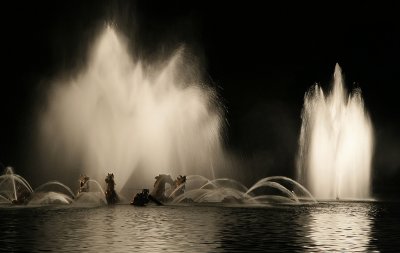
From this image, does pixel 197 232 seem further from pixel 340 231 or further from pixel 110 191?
pixel 110 191

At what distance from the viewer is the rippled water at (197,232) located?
21.1 metres

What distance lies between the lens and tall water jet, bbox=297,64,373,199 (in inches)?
2522

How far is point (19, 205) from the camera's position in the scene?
46562 mm

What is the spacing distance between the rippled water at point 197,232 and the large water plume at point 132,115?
25012 millimetres

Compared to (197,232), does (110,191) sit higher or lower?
higher

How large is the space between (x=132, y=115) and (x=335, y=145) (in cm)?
1850

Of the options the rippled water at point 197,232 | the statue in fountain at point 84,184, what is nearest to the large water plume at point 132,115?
the statue in fountain at point 84,184

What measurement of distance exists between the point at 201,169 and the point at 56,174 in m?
18.6

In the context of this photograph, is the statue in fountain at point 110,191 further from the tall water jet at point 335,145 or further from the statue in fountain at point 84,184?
the tall water jet at point 335,145

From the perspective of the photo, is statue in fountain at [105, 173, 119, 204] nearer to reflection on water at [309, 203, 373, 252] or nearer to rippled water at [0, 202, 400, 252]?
rippled water at [0, 202, 400, 252]

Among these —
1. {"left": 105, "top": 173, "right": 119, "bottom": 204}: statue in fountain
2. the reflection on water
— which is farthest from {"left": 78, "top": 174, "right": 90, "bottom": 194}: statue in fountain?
the reflection on water

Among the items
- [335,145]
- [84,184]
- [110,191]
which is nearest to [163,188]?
[110,191]

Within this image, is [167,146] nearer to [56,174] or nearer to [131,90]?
[131,90]

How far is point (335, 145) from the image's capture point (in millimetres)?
63906
